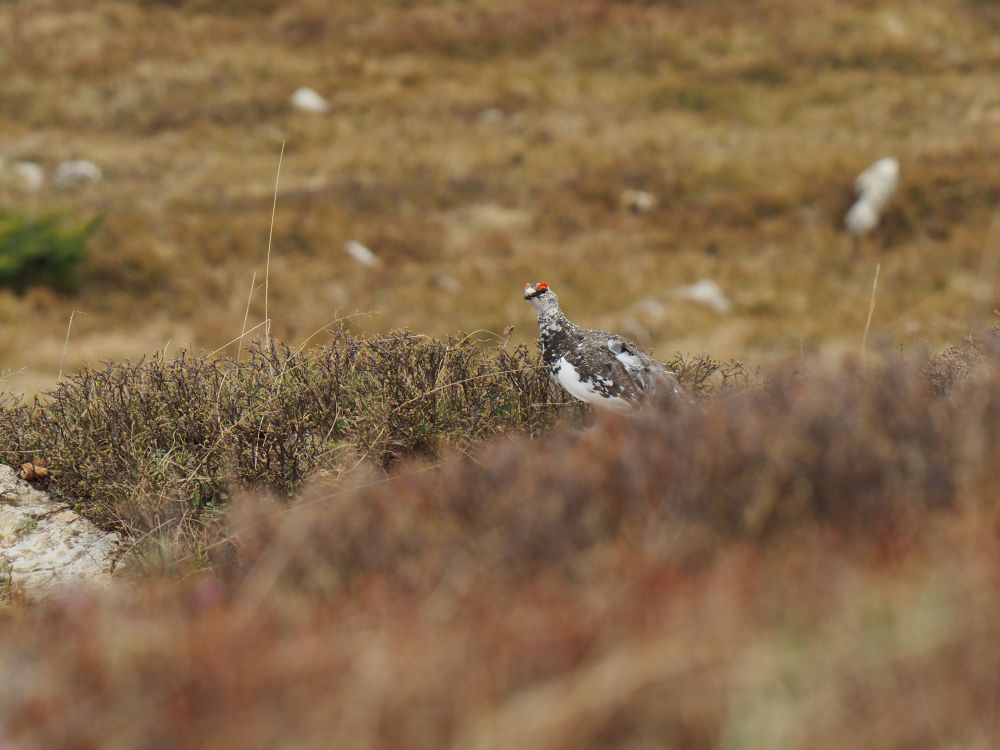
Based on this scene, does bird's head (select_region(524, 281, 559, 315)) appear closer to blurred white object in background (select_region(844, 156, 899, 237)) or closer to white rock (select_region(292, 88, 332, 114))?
blurred white object in background (select_region(844, 156, 899, 237))

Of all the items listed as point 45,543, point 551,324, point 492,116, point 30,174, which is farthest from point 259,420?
point 492,116

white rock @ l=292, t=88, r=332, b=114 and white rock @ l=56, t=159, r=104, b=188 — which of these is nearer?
white rock @ l=56, t=159, r=104, b=188

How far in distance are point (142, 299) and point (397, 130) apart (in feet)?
31.5

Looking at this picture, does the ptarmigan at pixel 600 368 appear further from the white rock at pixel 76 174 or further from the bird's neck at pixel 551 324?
the white rock at pixel 76 174

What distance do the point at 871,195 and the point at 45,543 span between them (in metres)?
18.4

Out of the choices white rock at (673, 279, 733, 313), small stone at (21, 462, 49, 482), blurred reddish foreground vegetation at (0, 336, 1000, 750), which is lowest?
white rock at (673, 279, 733, 313)

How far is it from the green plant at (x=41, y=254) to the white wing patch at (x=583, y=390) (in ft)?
51.6

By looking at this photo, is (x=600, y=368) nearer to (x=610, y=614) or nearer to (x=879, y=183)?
(x=610, y=614)

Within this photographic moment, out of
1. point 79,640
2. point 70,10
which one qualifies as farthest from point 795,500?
point 70,10

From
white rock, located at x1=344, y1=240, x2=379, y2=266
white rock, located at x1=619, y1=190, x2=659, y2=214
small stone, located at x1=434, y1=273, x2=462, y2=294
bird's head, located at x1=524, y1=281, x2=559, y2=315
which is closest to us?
bird's head, located at x1=524, y1=281, x2=559, y2=315

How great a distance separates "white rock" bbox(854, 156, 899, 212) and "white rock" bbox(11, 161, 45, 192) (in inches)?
668

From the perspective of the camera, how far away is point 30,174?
76.5 ft

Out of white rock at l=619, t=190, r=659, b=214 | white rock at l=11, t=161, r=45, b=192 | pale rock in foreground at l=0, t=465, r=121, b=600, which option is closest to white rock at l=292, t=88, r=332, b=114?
white rock at l=11, t=161, r=45, b=192

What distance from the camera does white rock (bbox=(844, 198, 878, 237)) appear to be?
19625mm
